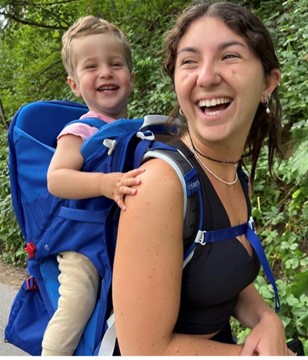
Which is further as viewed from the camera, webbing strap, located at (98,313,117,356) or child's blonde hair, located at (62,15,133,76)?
child's blonde hair, located at (62,15,133,76)

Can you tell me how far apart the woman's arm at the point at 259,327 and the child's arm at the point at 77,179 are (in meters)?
0.60

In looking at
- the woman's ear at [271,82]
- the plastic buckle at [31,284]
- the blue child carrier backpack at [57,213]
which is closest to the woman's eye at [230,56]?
the woman's ear at [271,82]

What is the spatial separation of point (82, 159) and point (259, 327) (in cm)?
88

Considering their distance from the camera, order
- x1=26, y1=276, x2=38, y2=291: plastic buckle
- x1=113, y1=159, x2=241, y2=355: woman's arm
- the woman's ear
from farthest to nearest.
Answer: x1=26, y1=276, x2=38, y2=291: plastic buckle → the woman's ear → x1=113, y1=159, x2=241, y2=355: woman's arm

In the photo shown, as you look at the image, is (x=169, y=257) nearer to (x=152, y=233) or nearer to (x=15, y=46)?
(x=152, y=233)

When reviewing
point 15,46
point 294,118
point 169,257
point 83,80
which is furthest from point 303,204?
point 15,46

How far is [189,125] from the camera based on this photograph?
1687 mm

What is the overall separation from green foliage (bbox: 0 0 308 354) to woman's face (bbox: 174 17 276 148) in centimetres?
144

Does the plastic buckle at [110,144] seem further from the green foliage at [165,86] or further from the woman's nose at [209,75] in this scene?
the green foliage at [165,86]

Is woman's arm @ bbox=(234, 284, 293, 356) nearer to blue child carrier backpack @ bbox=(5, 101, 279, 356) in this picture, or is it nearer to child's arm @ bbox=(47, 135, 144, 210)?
blue child carrier backpack @ bbox=(5, 101, 279, 356)

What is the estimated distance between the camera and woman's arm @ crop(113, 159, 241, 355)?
1.32 metres

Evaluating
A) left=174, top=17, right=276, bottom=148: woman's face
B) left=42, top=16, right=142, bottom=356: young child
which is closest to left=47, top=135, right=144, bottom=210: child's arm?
left=42, top=16, right=142, bottom=356: young child

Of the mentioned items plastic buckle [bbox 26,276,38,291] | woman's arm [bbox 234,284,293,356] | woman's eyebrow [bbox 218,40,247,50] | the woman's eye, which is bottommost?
woman's arm [bbox 234,284,293,356]

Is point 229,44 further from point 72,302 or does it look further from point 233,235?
point 72,302
